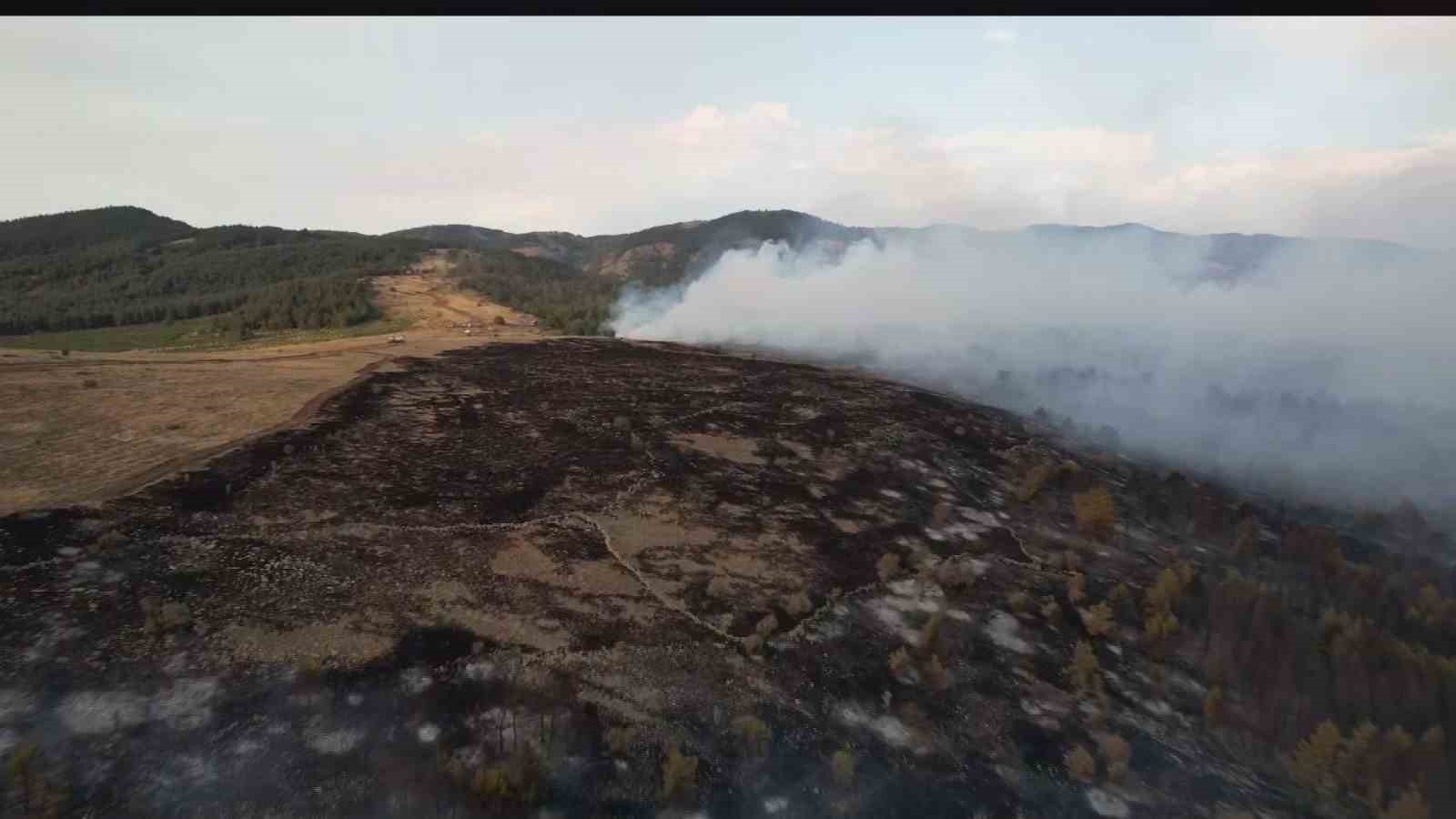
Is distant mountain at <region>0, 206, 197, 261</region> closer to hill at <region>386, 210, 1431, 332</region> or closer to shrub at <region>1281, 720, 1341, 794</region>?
hill at <region>386, 210, 1431, 332</region>

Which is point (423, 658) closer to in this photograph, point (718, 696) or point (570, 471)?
point (718, 696)

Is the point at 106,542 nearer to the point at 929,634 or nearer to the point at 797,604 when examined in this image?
the point at 797,604

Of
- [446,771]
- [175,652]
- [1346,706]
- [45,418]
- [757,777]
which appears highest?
[45,418]

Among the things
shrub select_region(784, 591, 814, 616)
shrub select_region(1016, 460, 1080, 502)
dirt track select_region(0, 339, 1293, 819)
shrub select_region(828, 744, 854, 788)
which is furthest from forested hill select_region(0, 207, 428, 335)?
shrub select_region(828, 744, 854, 788)

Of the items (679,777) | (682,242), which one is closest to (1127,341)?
(679,777)

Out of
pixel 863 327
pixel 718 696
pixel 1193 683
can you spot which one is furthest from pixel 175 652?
pixel 863 327

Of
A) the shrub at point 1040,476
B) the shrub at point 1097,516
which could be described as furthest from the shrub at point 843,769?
the shrub at point 1040,476

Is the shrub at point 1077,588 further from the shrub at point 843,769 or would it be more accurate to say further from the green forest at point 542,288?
the green forest at point 542,288
